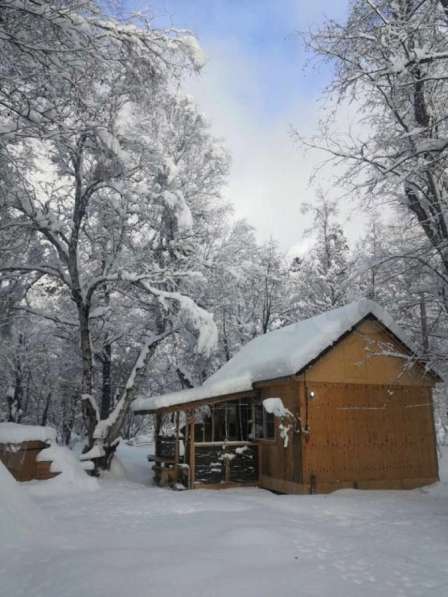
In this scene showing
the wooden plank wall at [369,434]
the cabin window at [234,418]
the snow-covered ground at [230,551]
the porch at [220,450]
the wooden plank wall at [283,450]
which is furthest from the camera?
the cabin window at [234,418]

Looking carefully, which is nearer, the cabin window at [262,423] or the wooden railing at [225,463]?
the wooden railing at [225,463]

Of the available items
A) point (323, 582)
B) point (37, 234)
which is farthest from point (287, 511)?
point (37, 234)

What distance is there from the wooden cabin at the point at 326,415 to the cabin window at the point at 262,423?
30 millimetres

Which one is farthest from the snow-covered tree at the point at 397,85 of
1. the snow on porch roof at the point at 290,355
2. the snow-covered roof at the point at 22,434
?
the snow-covered roof at the point at 22,434

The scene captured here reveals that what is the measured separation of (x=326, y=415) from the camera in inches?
509

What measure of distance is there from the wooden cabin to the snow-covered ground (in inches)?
89.3

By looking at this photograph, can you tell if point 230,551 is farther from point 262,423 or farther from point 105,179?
point 105,179

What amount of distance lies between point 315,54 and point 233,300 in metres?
13.3

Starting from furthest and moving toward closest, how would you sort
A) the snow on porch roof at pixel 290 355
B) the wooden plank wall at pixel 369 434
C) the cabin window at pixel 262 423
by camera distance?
the cabin window at pixel 262 423
the snow on porch roof at pixel 290 355
the wooden plank wall at pixel 369 434

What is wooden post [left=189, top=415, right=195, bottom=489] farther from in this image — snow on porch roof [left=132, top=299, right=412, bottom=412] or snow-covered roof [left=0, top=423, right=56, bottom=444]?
snow-covered roof [left=0, top=423, right=56, bottom=444]

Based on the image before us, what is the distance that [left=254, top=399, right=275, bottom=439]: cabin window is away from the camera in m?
14.0

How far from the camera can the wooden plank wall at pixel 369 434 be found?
500 inches

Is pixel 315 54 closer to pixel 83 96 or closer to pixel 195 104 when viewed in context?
pixel 83 96

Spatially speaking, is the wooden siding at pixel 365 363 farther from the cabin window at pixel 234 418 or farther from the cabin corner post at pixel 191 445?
the cabin corner post at pixel 191 445
